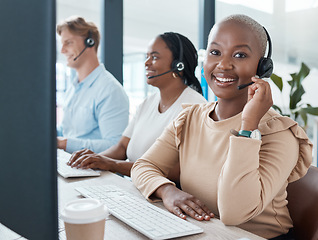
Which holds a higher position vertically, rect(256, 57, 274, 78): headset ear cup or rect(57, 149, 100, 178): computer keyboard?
rect(256, 57, 274, 78): headset ear cup

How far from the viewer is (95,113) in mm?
2234

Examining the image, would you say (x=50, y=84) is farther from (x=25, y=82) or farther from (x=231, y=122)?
(x=231, y=122)

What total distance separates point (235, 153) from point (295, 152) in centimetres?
20

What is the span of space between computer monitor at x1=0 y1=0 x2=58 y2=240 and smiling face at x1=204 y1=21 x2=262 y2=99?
34.7 inches

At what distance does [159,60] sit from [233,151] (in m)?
1.10

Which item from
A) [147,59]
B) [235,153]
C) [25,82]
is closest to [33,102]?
[25,82]

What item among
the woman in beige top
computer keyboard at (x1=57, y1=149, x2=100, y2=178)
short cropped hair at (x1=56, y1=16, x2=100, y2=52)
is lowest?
computer keyboard at (x1=57, y1=149, x2=100, y2=178)

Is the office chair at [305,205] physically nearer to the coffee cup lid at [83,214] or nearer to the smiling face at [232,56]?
the smiling face at [232,56]

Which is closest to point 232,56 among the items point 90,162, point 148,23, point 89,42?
point 90,162

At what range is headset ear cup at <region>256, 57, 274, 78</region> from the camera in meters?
1.07

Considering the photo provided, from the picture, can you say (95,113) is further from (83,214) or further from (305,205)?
(83,214)

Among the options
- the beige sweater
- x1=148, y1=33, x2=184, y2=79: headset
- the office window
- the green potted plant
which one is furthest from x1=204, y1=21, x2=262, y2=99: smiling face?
the office window

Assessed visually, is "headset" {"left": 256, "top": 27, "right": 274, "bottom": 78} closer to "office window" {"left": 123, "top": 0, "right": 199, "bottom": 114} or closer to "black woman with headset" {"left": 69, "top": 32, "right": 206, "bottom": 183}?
"black woman with headset" {"left": 69, "top": 32, "right": 206, "bottom": 183}

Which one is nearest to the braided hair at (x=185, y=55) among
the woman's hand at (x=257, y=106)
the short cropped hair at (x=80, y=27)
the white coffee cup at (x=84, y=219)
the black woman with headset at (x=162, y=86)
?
the black woman with headset at (x=162, y=86)
